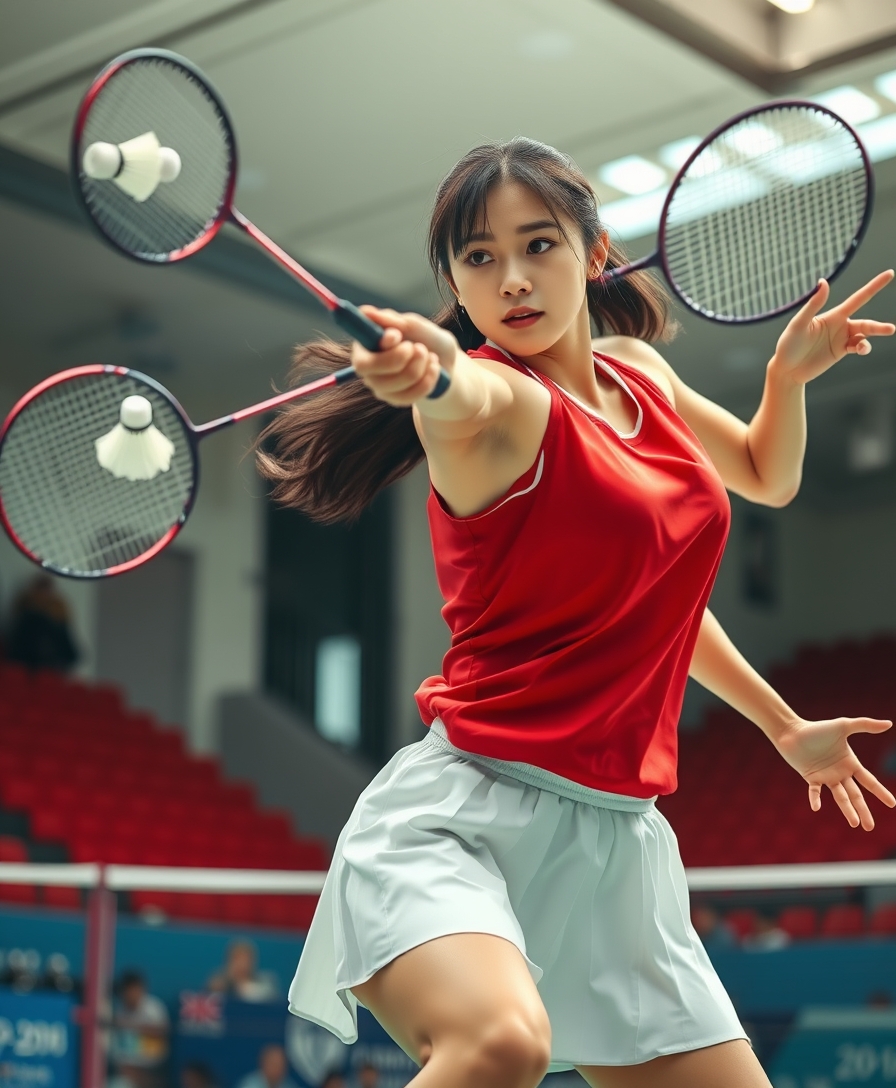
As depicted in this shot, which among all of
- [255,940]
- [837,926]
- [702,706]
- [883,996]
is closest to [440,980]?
[883,996]

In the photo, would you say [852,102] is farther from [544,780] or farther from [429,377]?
[429,377]

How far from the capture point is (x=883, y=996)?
4.29 m

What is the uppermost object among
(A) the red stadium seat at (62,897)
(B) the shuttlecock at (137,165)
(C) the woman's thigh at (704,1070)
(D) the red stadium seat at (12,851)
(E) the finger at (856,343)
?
(B) the shuttlecock at (137,165)

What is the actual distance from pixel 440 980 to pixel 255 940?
425cm

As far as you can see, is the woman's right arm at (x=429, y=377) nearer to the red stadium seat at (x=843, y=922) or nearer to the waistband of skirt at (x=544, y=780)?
the waistband of skirt at (x=544, y=780)

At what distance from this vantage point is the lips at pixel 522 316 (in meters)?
2.05

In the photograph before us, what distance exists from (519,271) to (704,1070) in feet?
3.60

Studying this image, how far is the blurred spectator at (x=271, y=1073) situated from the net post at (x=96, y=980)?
0.48 metres

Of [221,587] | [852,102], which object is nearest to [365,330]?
[852,102]

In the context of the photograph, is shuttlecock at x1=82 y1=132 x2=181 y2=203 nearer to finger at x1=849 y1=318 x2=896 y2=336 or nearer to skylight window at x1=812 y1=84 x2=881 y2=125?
finger at x1=849 y1=318 x2=896 y2=336

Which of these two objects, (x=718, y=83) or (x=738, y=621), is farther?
(x=738, y=621)

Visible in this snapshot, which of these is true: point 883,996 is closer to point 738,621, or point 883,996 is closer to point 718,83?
point 718,83

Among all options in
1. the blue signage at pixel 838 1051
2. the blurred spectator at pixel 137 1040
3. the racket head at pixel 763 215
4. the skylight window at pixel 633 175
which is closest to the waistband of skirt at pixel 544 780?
the racket head at pixel 763 215

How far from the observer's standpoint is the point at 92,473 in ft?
8.95
